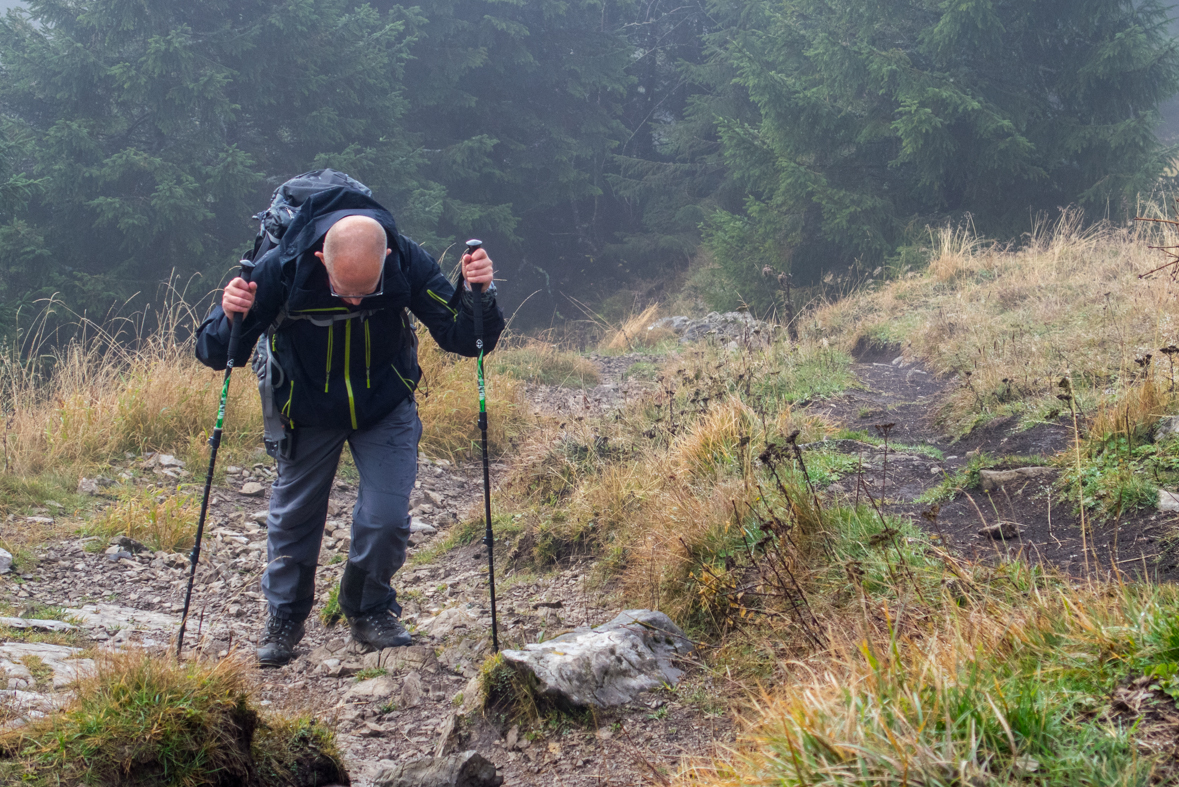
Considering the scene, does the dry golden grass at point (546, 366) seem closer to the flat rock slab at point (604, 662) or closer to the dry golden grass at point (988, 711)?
the flat rock slab at point (604, 662)

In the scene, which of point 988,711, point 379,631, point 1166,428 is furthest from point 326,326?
point 1166,428

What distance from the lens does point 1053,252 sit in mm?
10305

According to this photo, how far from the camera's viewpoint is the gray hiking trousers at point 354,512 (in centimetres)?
341

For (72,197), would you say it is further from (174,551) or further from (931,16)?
(931,16)

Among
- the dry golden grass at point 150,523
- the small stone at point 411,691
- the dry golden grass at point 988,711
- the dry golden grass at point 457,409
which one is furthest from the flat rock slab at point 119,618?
the dry golden grass at point 457,409

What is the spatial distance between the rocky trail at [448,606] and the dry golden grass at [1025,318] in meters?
0.51

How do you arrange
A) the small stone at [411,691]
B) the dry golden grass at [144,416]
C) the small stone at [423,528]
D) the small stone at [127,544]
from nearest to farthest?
the small stone at [411,691], the small stone at [127,544], the dry golden grass at [144,416], the small stone at [423,528]

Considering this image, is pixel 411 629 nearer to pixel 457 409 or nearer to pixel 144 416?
pixel 144 416

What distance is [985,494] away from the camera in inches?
153

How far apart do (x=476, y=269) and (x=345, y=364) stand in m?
0.65

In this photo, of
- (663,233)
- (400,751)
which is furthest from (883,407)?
(663,233)

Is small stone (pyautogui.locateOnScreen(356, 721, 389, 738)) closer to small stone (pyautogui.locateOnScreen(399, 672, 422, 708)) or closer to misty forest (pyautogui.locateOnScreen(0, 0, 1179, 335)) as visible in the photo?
small stone (pyautogui.locateOnScreen(399, 672, 422, 708))

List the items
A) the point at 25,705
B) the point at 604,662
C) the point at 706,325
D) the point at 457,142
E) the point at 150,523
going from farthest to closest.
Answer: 1. the point at 457,142
2. the point at 706,325
3. the point at 150,523
4. the point at 604,662
5. the point at 25,705

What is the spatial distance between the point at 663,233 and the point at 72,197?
45.5 feet
